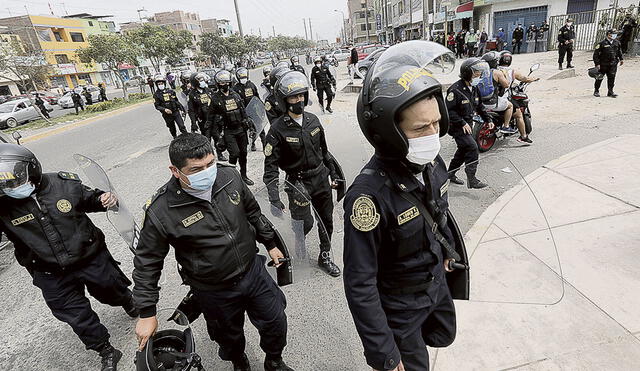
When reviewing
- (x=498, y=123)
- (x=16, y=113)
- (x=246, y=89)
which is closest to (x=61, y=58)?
(x=16, y=113)

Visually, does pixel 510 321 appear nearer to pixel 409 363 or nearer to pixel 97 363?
pixel 409 363

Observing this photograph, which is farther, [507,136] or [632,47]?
[632,47]

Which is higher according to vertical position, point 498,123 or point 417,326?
point 417,326

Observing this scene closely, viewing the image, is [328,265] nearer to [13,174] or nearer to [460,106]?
[13,174]

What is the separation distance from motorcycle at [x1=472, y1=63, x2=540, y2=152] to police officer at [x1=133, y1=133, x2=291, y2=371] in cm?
494

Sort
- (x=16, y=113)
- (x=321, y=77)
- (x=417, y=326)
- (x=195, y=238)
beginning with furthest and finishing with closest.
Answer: (x=16, y=113), (x=321, y=77), (x=195, y=238), (x=417, y=326)

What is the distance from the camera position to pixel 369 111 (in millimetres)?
1478

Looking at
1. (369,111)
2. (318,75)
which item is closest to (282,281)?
(369,111)

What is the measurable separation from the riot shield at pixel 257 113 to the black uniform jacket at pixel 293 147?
414 cm

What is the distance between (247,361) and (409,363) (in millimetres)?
1315

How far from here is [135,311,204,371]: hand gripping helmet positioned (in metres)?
2.08

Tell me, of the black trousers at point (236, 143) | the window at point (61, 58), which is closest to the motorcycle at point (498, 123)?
the black trousers at point (236, 143)

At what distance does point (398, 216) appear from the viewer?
1.49 m

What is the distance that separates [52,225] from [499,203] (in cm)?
443
